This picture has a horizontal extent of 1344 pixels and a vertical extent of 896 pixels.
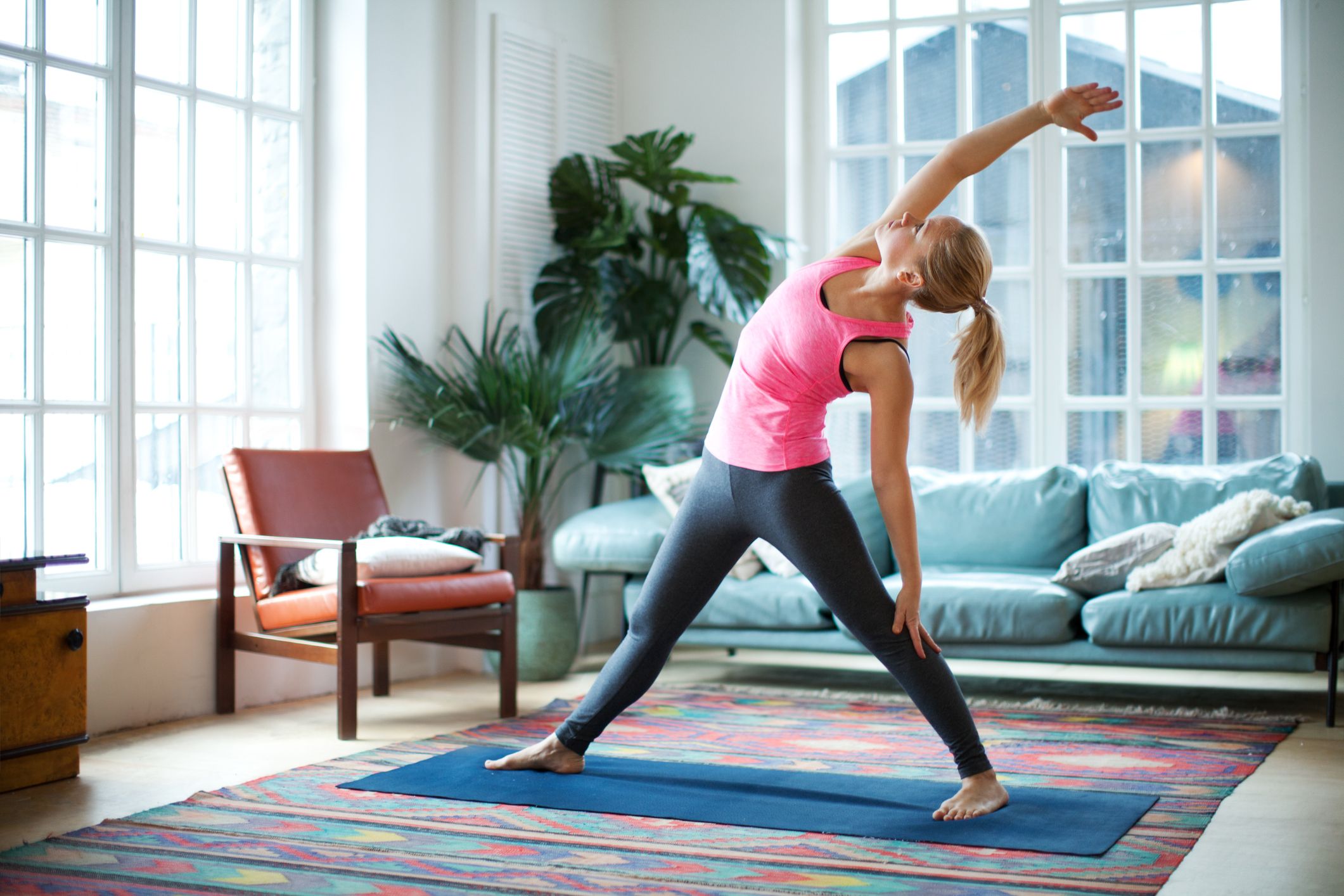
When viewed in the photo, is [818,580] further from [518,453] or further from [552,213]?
[552,213]

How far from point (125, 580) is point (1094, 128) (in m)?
4.26

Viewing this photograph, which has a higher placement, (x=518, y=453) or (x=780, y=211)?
(x=780, y=211)

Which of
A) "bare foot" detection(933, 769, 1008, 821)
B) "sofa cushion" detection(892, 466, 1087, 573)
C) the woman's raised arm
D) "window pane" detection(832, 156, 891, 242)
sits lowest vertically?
"bare foot" detection(933, 769, 1008, 821)

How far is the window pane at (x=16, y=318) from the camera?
4.00 m

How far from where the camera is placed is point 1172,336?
5594mm

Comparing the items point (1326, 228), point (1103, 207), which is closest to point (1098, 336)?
point (1103, 207)

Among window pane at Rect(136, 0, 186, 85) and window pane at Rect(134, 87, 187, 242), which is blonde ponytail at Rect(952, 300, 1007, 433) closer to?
window pane at Rect(134, 87, 187, 242)

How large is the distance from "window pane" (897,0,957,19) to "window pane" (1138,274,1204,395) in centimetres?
148

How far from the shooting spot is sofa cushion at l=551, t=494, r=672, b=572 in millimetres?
4840

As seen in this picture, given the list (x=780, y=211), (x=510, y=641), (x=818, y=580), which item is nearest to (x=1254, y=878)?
(x=818, y=580)

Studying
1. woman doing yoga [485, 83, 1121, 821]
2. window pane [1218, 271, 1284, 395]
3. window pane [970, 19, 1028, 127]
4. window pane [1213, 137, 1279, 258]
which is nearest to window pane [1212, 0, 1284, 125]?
window pane [1213, 137, 1279, 258]

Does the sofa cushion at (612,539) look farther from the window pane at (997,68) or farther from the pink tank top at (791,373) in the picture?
the window pane at (997,68)

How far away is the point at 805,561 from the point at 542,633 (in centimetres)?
225

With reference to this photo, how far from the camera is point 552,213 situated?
5781 mm
